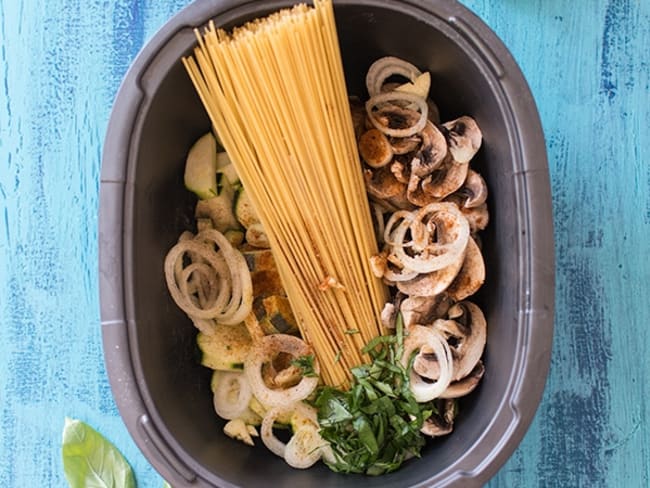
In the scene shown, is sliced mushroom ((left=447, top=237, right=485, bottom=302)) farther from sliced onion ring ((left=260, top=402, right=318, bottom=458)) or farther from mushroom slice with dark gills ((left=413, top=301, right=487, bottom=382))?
sliced onion ring ((left=260, top=402, right=318, bottom=458))

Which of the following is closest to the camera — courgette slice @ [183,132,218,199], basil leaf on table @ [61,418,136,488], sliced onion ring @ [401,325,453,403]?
sliced onion ring @ [401,325,453,403]

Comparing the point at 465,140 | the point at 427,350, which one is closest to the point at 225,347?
the point at 427,350

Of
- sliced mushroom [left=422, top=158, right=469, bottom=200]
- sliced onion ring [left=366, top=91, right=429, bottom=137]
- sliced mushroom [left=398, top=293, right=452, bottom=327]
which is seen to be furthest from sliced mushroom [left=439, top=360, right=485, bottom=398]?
sliced onion ring [left=366, top=91, right=429, bottom=137]

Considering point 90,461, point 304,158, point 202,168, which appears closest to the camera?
point 304,158

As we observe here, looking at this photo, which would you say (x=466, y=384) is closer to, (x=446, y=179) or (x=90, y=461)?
(x=446, y=179)

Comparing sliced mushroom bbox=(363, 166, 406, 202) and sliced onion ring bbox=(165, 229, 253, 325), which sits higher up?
sliced mushroom bbox=(363, 166, 406, 202)
